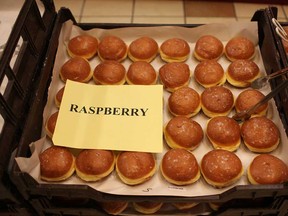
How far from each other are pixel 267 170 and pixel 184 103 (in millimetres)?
347

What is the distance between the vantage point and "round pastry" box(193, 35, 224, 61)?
4.25 feet

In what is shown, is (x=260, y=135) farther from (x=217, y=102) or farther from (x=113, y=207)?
(x=113, y=207)

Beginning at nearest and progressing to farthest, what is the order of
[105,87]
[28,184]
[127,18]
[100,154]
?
[28,184], [100,154], [105,87], [127,18]

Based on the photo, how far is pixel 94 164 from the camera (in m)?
1.02

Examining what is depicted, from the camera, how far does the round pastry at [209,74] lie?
1225 millimetres

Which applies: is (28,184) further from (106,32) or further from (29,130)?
(106,32)

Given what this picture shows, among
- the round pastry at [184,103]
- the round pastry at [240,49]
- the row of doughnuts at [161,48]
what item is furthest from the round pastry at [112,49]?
the round pastry at [240,49]

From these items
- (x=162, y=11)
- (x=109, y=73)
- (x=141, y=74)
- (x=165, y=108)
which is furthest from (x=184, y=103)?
(x=162, y=11)

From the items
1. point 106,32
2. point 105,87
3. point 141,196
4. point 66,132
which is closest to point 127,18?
point 106,32

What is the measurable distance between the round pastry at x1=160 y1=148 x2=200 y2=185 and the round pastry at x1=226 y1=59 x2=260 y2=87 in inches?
14.4

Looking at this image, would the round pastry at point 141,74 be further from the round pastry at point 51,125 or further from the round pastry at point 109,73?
the round pastry at point 51,125

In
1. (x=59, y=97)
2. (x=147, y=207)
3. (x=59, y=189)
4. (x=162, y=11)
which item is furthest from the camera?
(x=162, y=11)

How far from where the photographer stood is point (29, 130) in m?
1.00

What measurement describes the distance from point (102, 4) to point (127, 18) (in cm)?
22
